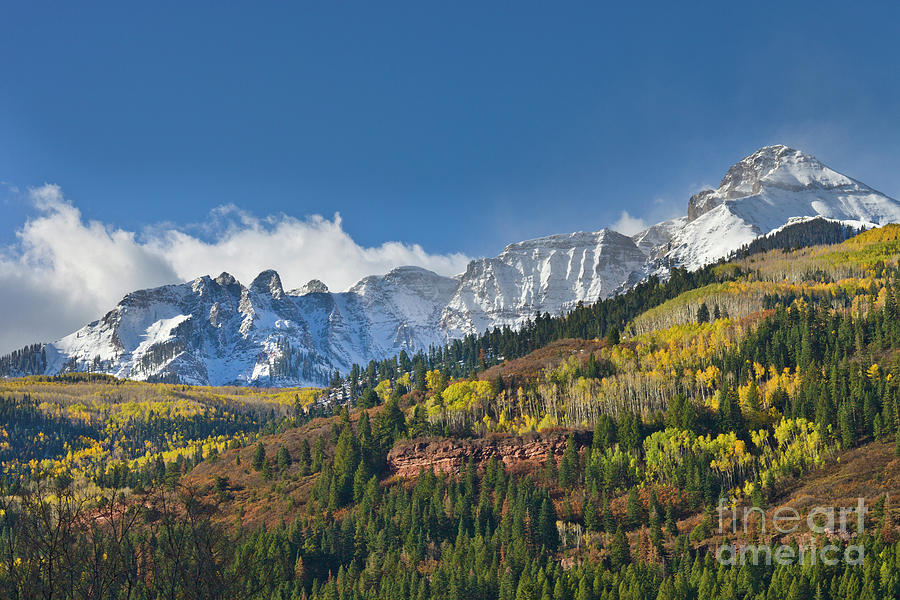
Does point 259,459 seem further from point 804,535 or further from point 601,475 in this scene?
point 804,535

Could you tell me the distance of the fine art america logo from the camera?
88250 millimetres

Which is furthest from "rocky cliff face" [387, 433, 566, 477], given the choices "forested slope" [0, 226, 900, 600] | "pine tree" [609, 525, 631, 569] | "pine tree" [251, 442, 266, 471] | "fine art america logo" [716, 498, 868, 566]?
"fine art america logo" [716, 498, 868, 566]

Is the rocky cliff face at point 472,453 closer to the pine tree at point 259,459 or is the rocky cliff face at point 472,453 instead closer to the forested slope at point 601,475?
the forested slope at point 601,475

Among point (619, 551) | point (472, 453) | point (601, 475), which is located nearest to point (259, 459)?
point (472, 453)

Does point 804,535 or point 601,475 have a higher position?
point 601,475

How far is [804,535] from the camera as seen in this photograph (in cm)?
9431

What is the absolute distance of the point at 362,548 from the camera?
122000 millimetres

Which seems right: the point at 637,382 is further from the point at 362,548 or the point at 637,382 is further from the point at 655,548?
the point at 362,548

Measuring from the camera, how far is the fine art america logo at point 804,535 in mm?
88250

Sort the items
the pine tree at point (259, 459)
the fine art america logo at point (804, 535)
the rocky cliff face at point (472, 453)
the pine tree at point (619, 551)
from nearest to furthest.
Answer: the fine art america logo at point (804, 535) → the pine tree at point (619, 551) → the rocky cliff face at point (472, 453) → the pine tree at point (259, 459)

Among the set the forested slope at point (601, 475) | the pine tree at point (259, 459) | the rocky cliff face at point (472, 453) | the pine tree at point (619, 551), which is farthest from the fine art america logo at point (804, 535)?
the pine tree at point (259, 459)

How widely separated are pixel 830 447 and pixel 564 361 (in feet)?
233

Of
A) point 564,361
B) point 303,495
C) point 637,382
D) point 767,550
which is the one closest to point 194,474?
point 303,495

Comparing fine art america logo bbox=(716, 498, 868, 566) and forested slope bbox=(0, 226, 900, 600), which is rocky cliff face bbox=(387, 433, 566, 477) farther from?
fine art america logo bbox=(716, 498, 868, 566)
